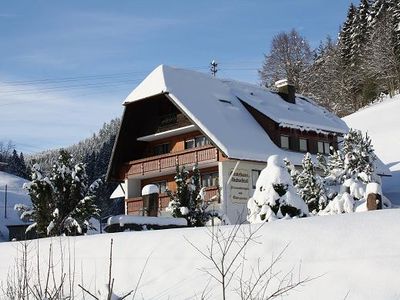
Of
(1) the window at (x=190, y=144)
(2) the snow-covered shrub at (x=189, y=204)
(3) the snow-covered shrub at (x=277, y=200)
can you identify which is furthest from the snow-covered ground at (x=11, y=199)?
(3) the snow-covered shrub at (x=277, y=200)

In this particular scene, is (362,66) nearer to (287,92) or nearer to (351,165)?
(287,92)

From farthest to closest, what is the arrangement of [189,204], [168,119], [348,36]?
1. [348,36]
2. [168,119]
3. [189,204]

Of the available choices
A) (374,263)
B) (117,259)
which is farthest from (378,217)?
(117,259)

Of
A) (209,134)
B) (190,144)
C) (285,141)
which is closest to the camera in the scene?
(209,134)

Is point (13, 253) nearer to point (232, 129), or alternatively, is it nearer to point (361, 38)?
point (232, 129)

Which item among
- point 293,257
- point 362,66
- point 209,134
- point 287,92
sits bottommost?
point 293,257

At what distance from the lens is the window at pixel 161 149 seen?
29.6 metres

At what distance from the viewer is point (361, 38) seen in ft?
206

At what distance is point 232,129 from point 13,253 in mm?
17205

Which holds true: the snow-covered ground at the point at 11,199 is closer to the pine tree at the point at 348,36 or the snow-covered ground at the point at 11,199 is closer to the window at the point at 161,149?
the window at the point at 161,149

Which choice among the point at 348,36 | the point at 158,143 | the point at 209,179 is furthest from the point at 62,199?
the point at 348,36

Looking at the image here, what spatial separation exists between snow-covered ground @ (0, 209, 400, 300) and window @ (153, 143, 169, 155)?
20242mm

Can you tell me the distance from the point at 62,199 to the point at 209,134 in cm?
771

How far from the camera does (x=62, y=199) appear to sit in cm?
1905
